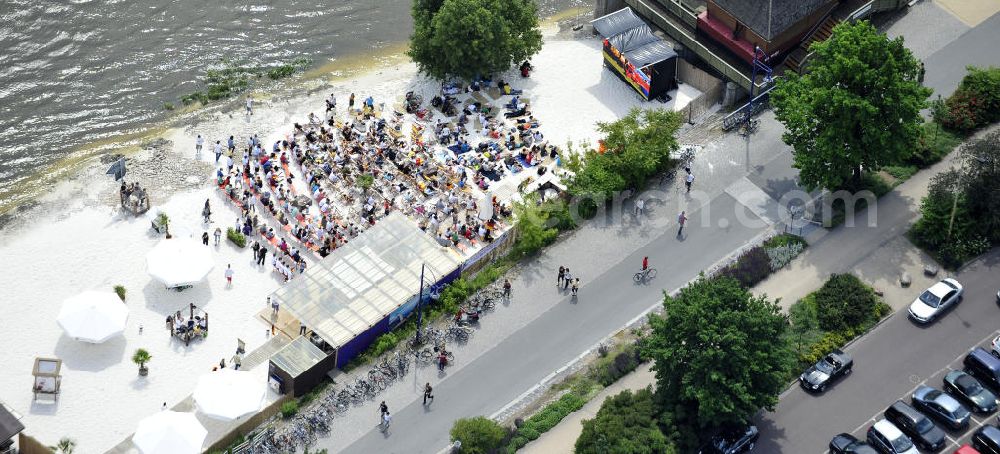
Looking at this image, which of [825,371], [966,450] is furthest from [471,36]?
[966,450]

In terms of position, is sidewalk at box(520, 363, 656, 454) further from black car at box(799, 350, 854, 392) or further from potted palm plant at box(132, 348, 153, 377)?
potted palm plant at box(132, 348, 153, 377)

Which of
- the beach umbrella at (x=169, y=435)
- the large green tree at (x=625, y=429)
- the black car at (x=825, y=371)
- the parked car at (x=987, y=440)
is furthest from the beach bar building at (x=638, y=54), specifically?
the beach umbrella at (x=169, y=435)

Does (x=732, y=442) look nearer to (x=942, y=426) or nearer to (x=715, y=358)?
(x=715, y=358)

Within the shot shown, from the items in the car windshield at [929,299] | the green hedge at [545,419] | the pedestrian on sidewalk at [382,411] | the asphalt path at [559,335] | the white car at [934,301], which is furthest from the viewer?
the car windshield at [929,299]

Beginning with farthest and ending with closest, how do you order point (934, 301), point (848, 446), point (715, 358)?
point (934, 301), point (848, 446), point (715, 358)

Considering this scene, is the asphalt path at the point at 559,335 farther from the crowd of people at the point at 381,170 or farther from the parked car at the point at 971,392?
the parked car at the point at 971,392

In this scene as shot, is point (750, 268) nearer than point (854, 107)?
No

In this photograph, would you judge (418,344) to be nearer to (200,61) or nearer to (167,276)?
(167,276)
